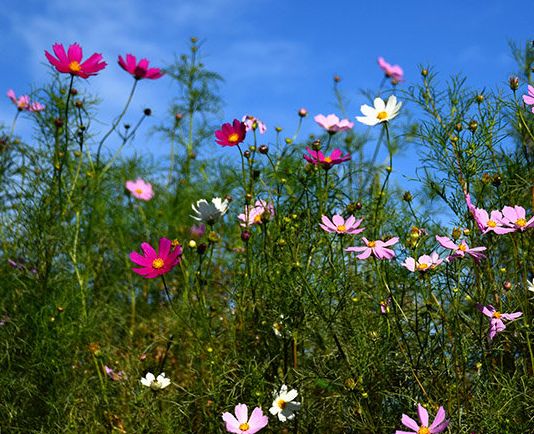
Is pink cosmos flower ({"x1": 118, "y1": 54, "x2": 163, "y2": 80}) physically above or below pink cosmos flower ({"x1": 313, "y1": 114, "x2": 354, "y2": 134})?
above

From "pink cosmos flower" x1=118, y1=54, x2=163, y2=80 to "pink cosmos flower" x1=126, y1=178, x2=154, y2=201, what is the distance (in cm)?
114

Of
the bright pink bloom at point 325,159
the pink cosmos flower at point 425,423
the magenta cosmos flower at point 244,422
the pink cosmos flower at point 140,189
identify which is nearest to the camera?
the pink cosmos flower at point 425,423

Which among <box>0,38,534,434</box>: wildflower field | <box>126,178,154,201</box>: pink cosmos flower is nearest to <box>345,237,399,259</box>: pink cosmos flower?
<box>0,38,534,434</box>: wildflower field

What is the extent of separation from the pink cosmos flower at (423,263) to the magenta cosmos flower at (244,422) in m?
0.45

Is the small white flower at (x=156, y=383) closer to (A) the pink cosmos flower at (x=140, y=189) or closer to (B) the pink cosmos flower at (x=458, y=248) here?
(B) the pink cosmos flower at (x=458, y=248)

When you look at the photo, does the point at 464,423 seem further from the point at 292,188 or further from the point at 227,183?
the point at 227,183

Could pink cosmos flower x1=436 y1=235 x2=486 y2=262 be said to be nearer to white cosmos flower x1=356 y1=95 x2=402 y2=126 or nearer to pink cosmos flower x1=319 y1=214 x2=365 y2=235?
pink cosmos flower x1=319 y1=214 x2=365 y2=235

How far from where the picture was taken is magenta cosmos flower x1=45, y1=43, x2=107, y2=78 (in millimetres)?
2069

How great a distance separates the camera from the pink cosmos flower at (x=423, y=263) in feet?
4.83

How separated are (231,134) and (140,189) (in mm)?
1782

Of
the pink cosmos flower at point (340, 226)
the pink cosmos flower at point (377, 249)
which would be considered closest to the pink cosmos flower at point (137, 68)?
the pink cosmos flower at point (340, 226)

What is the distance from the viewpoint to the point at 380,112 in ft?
5.63

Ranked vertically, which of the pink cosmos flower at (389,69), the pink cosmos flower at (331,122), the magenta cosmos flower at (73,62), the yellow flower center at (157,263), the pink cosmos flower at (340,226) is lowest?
the yellow flower center at (157,263)

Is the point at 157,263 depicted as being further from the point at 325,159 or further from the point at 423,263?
the point at 423,263
